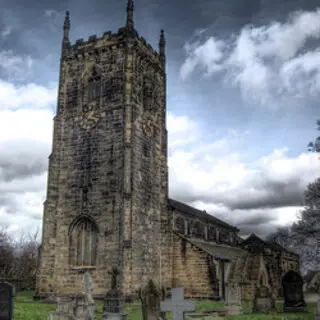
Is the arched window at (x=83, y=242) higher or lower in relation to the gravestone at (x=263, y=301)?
higher

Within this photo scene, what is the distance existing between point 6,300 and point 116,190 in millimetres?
13056

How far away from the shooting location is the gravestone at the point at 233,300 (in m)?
20.8

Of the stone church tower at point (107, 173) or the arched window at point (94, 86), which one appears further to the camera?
the arched window at point (94, 86)

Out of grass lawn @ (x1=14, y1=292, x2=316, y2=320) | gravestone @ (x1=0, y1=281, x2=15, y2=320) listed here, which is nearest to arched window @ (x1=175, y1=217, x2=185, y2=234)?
grass lawn @ (x1=14, y1=292, x2=316, y2=320)

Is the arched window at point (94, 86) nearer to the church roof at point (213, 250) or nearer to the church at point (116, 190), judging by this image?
the church at point (116, 190)

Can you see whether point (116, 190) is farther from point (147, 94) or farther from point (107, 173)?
point (147, 94)

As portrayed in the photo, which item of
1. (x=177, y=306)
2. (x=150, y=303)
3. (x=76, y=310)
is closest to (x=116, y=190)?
(x=76, y=310)

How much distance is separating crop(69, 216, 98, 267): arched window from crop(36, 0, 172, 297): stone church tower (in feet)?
0.21

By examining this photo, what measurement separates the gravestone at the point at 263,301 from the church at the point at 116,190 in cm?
194

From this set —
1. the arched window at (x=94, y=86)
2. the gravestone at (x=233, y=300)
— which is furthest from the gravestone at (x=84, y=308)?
the arched window at (x=94, y=86)

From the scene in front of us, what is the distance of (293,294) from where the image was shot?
24.0 metres

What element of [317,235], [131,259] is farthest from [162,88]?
[317,235]

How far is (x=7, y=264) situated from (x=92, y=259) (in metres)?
33.7

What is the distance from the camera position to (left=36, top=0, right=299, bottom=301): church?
84.5 ft
